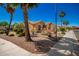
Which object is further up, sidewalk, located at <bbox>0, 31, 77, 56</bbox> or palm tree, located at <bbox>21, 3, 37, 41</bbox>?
palm tree, located at <bbox>21, 3, 37, 41</bbox>

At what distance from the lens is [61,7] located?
29.1 ft

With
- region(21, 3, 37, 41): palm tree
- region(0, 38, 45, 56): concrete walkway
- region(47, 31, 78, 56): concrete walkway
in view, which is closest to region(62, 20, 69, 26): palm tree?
region(47, 31, 78, 56): concrete walkway

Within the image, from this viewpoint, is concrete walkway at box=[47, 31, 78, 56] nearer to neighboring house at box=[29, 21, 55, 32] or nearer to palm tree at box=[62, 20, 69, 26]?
palm tree at box=[62, 20, 69, 26]

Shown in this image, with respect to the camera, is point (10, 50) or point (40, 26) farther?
point (40, 26)

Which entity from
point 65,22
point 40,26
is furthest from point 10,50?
point 65,22

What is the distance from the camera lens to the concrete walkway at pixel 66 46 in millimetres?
8785

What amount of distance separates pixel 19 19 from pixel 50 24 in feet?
3.05

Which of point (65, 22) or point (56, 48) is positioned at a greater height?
point (65, 22)

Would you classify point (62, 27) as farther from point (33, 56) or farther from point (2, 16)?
point (2, 16)

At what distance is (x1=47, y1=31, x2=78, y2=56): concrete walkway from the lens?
8.79 m

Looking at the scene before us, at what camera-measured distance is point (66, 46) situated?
8.92 metres

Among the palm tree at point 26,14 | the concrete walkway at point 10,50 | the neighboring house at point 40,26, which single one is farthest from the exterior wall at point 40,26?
the concrete walkway at point 10,50

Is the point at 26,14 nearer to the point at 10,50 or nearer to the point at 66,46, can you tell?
the point at 10,50

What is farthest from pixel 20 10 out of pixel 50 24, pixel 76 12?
pixel 76 12
